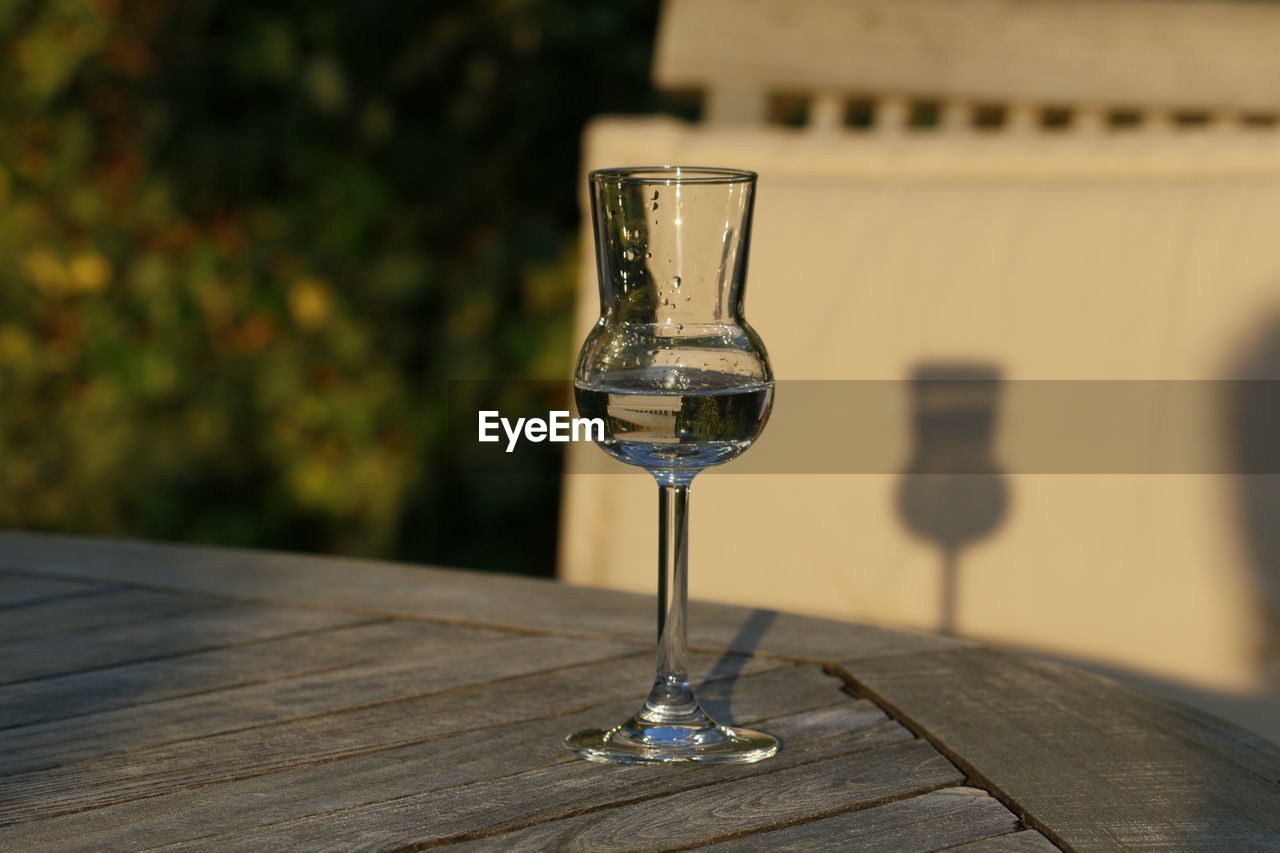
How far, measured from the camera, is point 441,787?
0.76 metres

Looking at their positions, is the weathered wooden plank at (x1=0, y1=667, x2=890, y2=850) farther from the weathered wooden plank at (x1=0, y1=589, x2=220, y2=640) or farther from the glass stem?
the weathered wooden plank at (x1=0, y1=589, x2=220, y2=640)

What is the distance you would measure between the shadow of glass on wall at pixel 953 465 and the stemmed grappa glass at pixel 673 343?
2.76 feet

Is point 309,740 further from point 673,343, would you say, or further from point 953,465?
point 953,465

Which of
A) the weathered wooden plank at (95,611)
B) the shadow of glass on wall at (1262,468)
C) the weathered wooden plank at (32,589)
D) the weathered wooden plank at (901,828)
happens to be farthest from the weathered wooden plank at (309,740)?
the shadow of glass on wall at (1262,468)

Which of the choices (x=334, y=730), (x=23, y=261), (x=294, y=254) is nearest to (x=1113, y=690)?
(x=334, y=730)

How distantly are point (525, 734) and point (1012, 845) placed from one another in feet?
0.88

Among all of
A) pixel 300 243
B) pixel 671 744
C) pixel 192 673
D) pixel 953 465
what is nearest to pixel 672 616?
pixel 671 744

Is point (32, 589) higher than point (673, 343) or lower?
lower

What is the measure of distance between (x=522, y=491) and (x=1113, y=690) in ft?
7.50

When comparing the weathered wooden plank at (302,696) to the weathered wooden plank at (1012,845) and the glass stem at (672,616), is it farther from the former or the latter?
the weathered wooden plank at (1012,845)

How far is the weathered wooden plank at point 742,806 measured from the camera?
693 mm

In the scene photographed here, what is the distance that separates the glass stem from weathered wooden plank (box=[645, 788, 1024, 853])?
139 millimetres

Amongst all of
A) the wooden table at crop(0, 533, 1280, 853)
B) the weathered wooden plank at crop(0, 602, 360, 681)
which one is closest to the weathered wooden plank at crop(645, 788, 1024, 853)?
the wooden table at crop(0, 533, 1280, 853)

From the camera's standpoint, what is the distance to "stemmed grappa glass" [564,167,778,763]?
0.79 m
